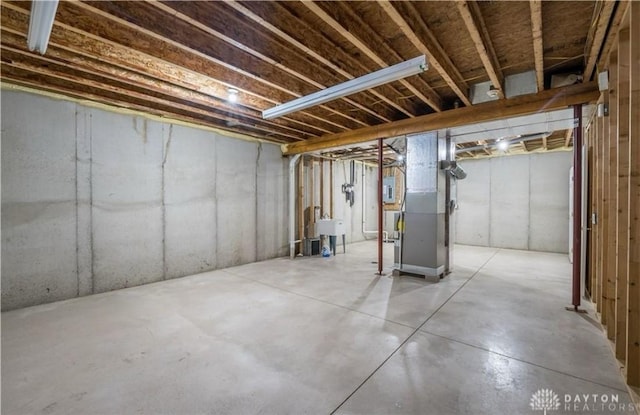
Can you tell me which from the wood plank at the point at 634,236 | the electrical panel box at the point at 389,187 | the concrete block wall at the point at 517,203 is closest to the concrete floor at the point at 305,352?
the wood plank at the point at 634,236

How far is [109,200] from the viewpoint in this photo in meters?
3.80

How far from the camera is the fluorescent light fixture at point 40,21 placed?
1630 millimetres

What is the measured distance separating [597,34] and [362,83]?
1806mm

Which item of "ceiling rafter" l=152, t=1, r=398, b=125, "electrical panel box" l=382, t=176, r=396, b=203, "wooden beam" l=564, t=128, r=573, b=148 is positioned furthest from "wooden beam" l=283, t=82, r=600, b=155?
"electrical panel box" l=382, t=176, r=396, b=203

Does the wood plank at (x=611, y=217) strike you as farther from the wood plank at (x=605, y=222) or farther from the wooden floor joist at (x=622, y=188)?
the wooden floor joist at (x=622, y=188)

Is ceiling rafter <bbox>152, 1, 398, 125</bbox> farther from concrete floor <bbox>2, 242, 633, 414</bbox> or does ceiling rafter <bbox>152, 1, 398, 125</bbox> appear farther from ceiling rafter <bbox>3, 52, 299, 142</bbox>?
concrete floor <bbox>2, 242, 633, 414</bbox>

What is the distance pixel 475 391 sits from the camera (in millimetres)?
1723

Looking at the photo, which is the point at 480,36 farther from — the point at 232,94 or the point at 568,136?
the point at 568,136

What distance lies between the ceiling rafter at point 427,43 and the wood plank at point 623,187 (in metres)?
1.19

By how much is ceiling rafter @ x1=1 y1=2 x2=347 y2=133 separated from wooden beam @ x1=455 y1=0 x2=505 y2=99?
7.41 feet

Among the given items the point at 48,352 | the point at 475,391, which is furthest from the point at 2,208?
the point at 475,391

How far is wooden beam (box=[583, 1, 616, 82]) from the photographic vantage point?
1.84 meters

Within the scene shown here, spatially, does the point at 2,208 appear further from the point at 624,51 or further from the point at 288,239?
the point at 624,51

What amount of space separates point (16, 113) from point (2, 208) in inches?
43.0
